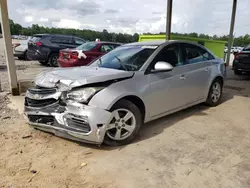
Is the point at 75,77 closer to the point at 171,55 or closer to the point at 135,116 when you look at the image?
the point at 135,116

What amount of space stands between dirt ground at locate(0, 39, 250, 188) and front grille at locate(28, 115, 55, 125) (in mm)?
337

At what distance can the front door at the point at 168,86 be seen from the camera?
159 inches

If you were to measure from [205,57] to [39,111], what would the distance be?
377 centimetres

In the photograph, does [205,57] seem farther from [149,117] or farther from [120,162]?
[120,162]

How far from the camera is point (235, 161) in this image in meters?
3.25

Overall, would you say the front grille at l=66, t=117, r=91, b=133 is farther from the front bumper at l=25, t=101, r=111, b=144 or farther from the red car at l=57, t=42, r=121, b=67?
the red car at l=57, t=42, r=121, b=67

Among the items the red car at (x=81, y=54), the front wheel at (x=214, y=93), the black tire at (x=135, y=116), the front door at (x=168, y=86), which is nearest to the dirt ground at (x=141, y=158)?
the black tire at (x=135, y=116)

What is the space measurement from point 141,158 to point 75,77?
1.44 meters

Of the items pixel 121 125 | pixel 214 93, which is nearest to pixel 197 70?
pixel 214 93

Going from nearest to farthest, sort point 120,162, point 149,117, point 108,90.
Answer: point 120,162, point 108,90, point 149,117

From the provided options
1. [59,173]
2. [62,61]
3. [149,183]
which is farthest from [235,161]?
[62,61]

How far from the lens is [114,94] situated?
11.3 ft

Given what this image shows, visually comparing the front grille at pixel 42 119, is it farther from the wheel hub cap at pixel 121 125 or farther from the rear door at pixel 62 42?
the rear door at pixel 62 42

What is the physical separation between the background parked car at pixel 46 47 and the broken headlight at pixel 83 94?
10.1m
